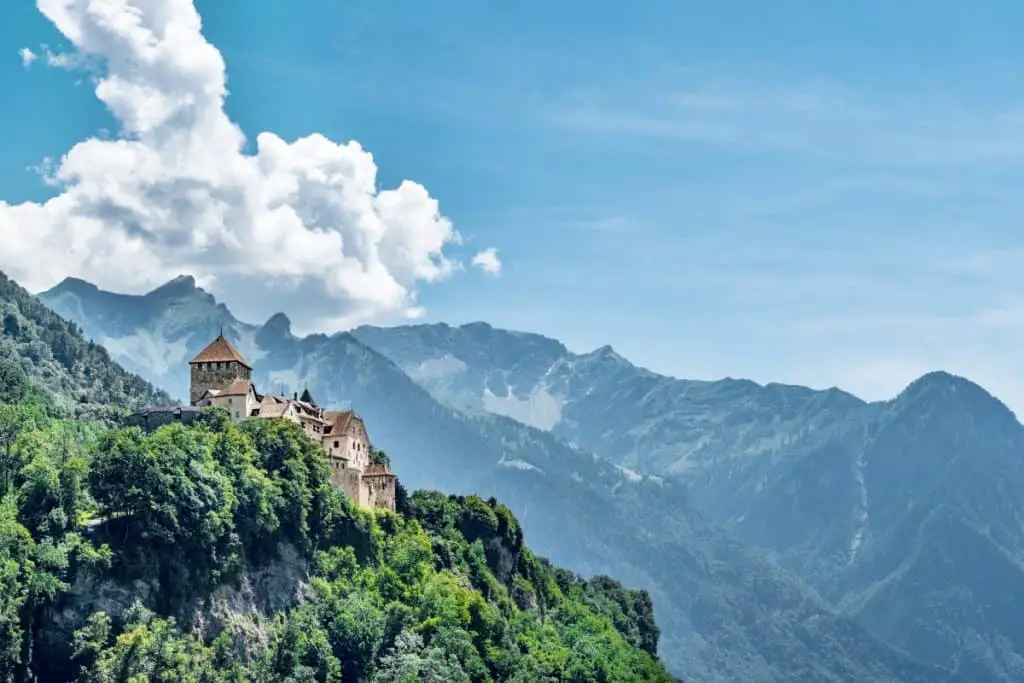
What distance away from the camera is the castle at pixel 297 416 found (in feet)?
518

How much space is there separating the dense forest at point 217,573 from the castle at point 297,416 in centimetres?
472

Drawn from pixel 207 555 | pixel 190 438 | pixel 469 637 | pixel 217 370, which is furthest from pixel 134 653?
pixel 217 370

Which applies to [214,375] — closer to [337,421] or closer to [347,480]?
[337,421]

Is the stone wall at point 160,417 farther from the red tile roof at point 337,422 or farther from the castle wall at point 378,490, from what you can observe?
the castle wall at point 378,490

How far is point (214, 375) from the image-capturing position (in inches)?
6447

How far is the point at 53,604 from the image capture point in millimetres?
113375

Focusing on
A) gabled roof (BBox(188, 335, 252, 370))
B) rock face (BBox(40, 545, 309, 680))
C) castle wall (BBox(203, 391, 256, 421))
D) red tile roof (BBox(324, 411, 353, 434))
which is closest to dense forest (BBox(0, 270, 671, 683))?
rock face (BBox(40, 545, 309, 680))

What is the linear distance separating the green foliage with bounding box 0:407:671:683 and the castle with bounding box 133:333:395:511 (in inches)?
185

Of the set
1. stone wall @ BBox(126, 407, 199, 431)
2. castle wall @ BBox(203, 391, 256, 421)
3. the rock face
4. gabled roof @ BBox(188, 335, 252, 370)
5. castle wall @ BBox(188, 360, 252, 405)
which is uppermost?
gabled roof @ BBox(188, 335, 252, 370)

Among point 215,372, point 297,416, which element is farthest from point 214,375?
point 297,416

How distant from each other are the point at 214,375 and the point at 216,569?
40231 millimetres

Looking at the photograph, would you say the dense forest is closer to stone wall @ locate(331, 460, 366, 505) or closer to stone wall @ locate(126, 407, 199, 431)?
stone wall @ locate(331, 460, 366, 505)

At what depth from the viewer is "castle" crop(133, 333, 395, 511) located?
15775 centimetres

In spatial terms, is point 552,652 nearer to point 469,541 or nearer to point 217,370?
point 469,541
